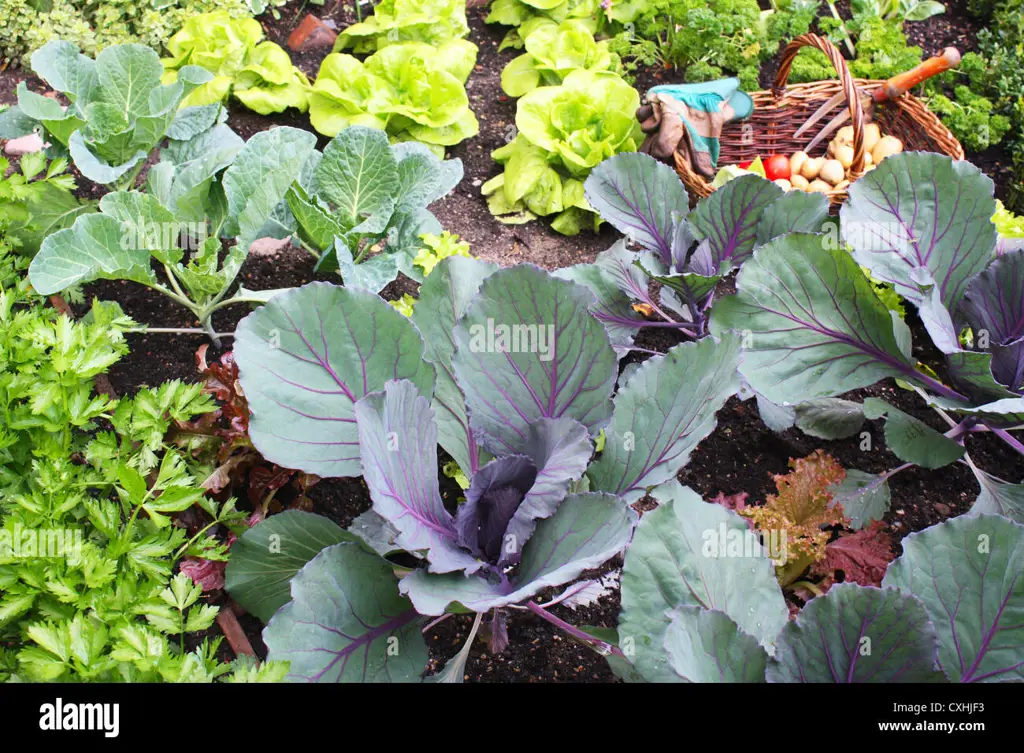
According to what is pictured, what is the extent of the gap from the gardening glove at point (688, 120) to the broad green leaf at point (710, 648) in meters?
1.97

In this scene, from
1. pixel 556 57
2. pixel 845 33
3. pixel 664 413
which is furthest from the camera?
pixel 845 33

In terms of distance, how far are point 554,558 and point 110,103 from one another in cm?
197

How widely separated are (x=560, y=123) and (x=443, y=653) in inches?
73.8

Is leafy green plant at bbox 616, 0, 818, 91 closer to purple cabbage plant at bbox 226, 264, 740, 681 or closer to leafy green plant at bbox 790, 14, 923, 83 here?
leafy green plant at bbox 790, 14, 923, 83

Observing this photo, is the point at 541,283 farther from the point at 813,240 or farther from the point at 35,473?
the point at 35,473

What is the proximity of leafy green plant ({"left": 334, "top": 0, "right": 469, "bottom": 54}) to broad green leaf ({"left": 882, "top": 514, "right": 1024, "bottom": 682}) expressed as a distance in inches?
107

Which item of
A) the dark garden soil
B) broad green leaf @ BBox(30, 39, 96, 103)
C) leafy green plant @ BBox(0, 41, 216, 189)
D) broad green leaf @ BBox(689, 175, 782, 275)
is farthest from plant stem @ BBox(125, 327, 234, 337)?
broad green leaf @ BBox(689, 175, 782, 275)

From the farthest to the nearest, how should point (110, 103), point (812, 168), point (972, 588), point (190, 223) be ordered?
point (812, 168), point (110, 103), point (190, 223), point (972, 588)

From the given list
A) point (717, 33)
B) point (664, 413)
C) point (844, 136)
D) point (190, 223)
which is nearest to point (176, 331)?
point (190, 223)

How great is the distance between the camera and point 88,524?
1.75 meters

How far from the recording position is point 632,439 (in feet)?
5.18

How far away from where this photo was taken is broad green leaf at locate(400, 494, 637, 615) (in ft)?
4.24

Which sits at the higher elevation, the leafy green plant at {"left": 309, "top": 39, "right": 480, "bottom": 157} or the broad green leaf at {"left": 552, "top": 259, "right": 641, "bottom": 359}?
the leafy green plant at {"left": 309, "top": 39, "right": 480, "bottom": 157}

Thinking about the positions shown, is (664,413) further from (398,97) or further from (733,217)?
(398,97)
